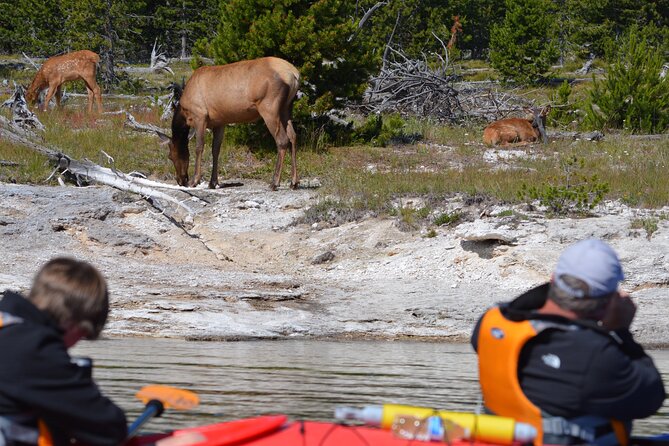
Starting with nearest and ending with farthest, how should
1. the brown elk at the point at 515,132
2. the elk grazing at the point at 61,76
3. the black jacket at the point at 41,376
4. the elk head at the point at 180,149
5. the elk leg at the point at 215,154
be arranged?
the black jacket at the point at 41,376
the elk leg at the point at 215,154
the elk head at the point at 180,149
the brown elk at the point at 515,132
the elk grazing at the point at 61,76

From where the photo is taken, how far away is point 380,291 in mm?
12133

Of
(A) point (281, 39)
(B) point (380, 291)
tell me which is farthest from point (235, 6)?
(B) point (380, 291)

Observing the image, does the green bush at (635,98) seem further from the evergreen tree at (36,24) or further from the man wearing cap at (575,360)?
the evergreen tree at (36,24)

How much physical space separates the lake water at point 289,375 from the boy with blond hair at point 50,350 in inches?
94.8

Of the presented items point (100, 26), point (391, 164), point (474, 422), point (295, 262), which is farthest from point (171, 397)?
point (100, 26)

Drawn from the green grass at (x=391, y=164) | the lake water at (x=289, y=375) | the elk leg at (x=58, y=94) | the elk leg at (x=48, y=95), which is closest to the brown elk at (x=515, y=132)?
the green grass at (x=391, y=164)

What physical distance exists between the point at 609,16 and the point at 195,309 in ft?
145

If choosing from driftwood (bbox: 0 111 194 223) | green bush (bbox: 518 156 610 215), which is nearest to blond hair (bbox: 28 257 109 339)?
green bush (bbox: 518 156 610 215)

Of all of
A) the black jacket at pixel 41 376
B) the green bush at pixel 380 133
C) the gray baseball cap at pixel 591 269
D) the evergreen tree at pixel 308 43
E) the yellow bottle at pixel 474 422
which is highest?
the evergreen tree at pixel 308 43

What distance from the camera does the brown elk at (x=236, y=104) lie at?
55.8 ft

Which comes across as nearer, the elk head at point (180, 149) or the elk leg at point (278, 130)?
the elk leg at point (278, 130)

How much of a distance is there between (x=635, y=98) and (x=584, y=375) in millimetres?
19853

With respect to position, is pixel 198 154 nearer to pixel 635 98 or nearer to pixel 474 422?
pixel 635 98

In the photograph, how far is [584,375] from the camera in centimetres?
448
